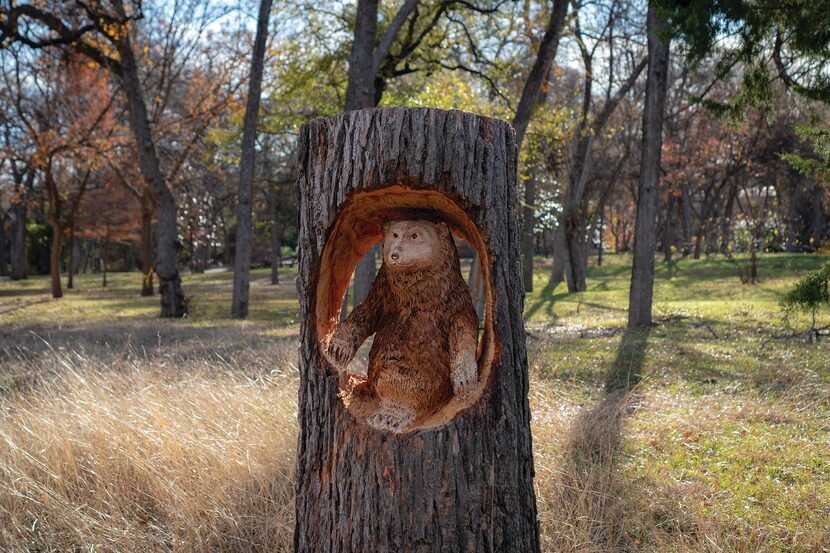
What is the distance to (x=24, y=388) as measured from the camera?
561 cm

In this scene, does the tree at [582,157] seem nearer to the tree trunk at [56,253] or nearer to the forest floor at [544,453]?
the forest floor at [544,453]

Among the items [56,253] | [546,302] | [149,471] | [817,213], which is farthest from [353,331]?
[817,213]

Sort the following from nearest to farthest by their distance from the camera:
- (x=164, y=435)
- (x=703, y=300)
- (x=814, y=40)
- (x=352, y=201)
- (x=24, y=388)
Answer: (x=352, y=201) → (x=164, y=435) → (x=814, y=40) → (x=24, y=388) → (x=703, y=300)

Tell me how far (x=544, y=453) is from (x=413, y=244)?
2049 mm

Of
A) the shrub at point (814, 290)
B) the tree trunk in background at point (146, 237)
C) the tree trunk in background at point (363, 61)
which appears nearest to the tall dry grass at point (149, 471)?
the shrub at point (814, 290)

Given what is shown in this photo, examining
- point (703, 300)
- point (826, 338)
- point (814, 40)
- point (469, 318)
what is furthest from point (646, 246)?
point (469, 318)

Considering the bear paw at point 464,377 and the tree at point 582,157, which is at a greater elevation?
the tree at point 582,157

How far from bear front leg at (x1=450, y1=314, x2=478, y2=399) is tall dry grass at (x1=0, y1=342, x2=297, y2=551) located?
4.55 ft

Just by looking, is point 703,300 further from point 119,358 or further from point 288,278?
point 288,278

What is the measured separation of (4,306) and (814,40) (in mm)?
17035

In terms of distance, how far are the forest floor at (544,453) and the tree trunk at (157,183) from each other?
5401mm

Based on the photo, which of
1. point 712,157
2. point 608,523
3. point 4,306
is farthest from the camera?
point 712,157

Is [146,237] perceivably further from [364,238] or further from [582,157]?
[364,238]

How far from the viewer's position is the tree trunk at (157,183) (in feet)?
38.2
